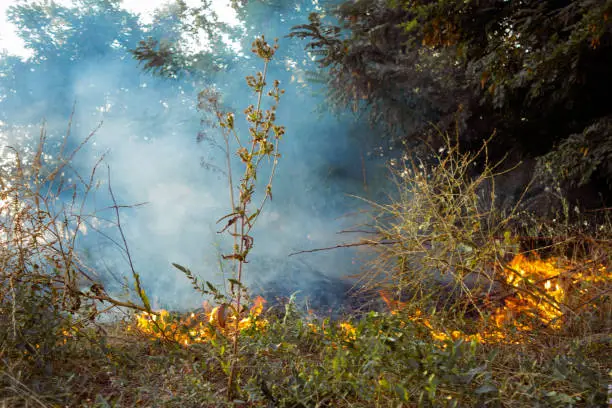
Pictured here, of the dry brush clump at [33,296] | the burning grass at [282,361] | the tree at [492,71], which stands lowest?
the burning grass at [282,361]

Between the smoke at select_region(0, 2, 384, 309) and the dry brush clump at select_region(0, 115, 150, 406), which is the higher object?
the smoke at select_region(0, 2, 384, 309)

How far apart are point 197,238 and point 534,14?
10.3m

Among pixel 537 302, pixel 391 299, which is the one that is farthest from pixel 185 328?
pixel 537 302

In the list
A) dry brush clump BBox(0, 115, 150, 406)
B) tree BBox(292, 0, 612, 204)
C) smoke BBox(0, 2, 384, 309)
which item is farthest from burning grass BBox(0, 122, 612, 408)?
smoke BBox(0, 2, 384, 309)

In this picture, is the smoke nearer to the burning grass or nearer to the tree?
the tree

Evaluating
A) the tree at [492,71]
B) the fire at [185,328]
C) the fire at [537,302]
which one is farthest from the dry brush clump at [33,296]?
the tree at [492,71]

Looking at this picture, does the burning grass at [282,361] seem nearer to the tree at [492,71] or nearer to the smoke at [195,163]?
the tree at [492,71]

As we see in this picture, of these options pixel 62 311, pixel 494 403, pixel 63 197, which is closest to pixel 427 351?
pixel 494 403

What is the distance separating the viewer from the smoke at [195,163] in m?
11.4

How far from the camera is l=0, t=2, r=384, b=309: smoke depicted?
1144 cm

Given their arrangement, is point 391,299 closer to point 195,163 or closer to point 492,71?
point 492,71

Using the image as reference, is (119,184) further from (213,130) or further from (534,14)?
(534,14)

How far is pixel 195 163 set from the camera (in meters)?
14.8

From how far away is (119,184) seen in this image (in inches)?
575
